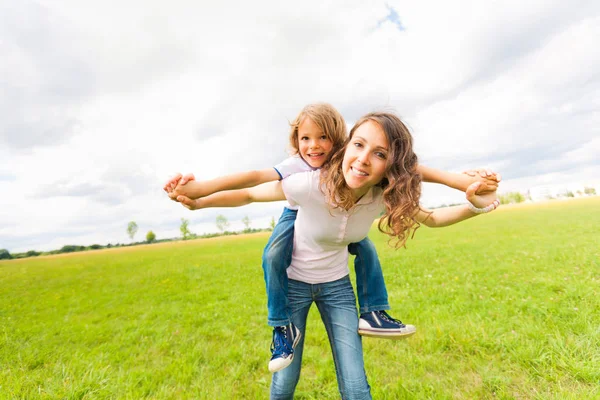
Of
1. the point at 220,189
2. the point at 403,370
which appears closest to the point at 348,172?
the point at 220,189

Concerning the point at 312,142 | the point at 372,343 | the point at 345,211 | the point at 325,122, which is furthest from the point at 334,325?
the point at 372,343

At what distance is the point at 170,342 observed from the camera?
5.79m

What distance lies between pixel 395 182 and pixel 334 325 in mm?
1123

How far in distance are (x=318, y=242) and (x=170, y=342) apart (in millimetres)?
4512

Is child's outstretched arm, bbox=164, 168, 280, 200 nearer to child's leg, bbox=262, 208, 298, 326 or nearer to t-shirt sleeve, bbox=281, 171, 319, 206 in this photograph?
t-shirt sleeve, bbox=281, 171, 319, 206

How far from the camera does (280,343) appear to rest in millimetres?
2451

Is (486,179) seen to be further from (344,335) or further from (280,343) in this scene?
(280,343)

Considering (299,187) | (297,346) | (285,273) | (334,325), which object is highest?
(299,187)

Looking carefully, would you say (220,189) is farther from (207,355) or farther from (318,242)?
(207,355)

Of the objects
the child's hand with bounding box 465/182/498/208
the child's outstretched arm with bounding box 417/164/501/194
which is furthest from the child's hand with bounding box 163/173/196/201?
the child's hand with bounding box 465/182/498/208

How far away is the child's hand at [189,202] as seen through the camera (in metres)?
2.15

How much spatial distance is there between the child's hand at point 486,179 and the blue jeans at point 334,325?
44.8 inches

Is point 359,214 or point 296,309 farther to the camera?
point 296,309

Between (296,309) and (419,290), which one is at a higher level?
(296,309)
